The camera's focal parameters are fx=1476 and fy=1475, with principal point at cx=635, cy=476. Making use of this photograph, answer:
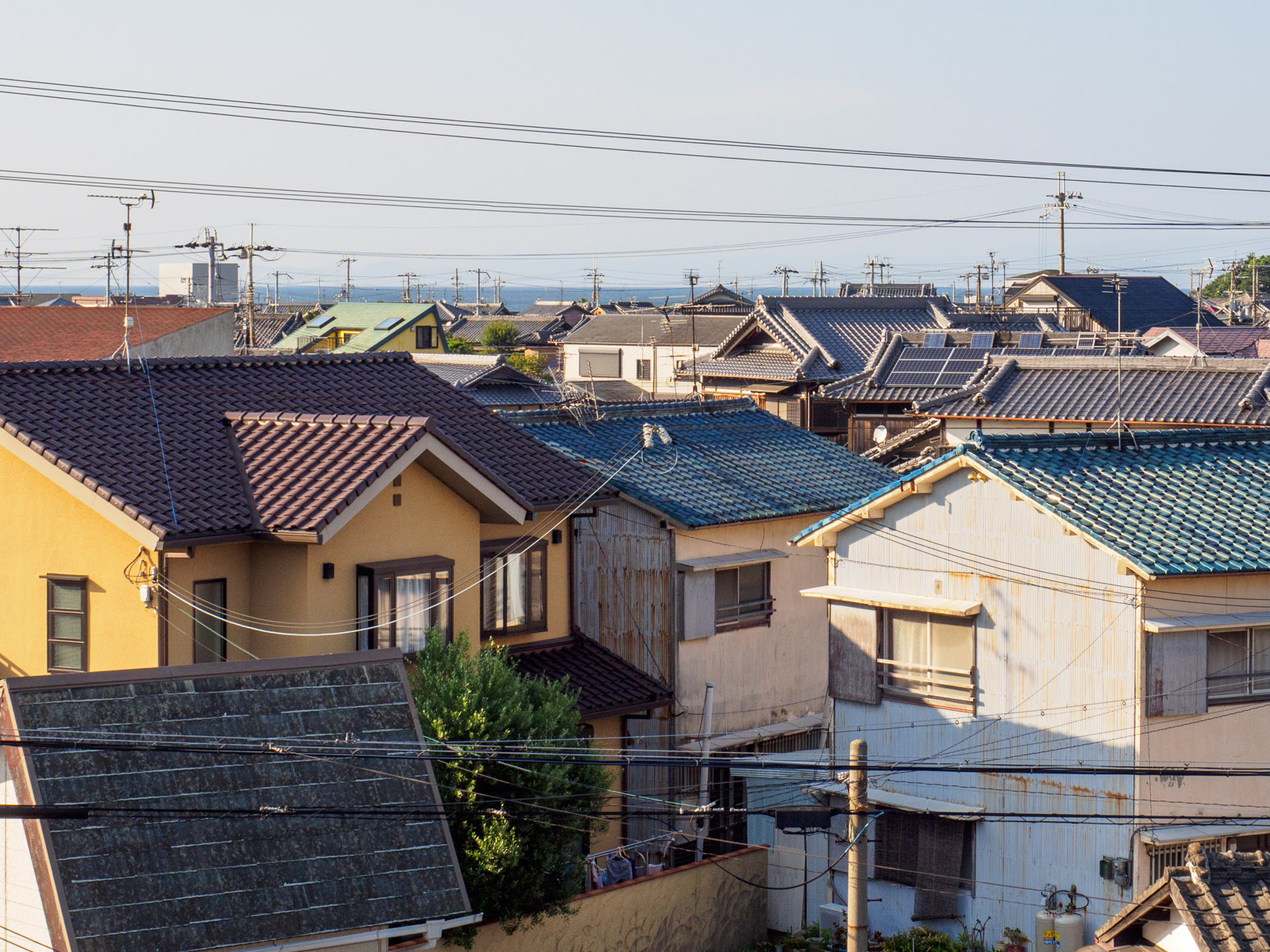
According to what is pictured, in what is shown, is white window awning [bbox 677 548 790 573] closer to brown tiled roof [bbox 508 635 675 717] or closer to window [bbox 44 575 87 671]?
brown tiled roof [bbox 508 635 675 717]

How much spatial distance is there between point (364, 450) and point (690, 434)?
923cm

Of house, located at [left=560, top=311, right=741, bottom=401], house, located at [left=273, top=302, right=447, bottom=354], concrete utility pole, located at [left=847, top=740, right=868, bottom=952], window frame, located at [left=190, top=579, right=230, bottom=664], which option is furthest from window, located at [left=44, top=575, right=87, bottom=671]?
house, located at [left=273, top=302, right=447, bottom=354]

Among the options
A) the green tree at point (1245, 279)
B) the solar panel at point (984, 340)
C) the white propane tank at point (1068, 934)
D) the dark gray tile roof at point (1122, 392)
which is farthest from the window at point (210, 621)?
the green tree at point (1245, 279)

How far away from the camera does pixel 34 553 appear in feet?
58.8

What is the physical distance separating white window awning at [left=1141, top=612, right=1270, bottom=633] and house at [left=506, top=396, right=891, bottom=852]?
739cm

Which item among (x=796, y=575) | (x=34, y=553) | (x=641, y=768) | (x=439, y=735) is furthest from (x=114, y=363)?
(x=796, y=575)

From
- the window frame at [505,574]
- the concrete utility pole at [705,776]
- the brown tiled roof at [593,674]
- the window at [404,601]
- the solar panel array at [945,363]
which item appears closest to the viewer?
the window at [404,601]

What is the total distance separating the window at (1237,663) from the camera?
57.2ft

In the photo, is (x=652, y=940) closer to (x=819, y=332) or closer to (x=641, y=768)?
(x=641, y=768)

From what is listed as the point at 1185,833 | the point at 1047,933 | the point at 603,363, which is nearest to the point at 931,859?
the point at 1047,933

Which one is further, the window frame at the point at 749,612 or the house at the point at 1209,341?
the house at the point at 1209,341

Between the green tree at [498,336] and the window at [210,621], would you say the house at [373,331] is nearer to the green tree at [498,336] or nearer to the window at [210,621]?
the green tree at [498,336]

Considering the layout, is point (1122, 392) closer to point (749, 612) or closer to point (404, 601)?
point (749, 612)

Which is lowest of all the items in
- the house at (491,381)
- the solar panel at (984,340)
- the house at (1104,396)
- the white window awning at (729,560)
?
the white window awning at (729,560)
